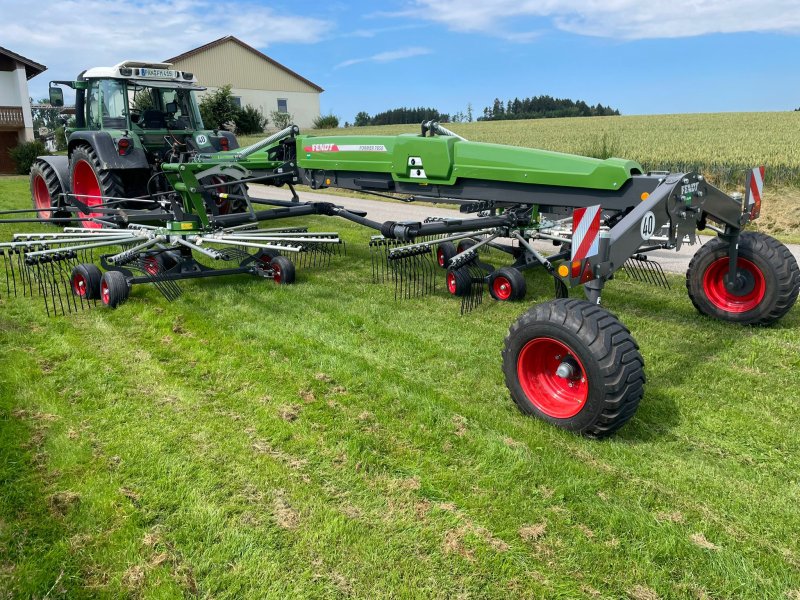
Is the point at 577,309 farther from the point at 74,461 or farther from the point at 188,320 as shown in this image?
the point at 188,320

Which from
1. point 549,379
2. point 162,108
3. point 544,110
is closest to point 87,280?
point 162,108

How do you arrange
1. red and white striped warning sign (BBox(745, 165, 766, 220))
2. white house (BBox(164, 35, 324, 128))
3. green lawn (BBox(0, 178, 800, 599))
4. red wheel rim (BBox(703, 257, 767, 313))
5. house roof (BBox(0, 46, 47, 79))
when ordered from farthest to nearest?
white house (BBox(164, 35, 324, 128)), house roof (BBox(0, 46, 47, 79)), red wheel rim (BBox(703, 257, 767, 313)), red and white striped warning sign (BBox(745, 165, 766, 220)), green lawn (BBox(0, 178, 800, 599))

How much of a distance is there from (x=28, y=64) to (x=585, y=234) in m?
31.2

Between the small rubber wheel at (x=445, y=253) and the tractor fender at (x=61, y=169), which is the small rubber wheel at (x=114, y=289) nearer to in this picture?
the small rubber wheel at (x=445, y=253)

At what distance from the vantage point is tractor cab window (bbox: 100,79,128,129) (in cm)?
830

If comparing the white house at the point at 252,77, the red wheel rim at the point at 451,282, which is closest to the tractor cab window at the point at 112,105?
the red wheel rim at the point at 451,282

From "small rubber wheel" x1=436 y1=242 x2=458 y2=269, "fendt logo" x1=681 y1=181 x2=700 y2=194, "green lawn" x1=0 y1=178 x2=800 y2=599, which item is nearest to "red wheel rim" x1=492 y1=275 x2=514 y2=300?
"small rubber wheel" x1=436 y1=242 x2=458 y2=269

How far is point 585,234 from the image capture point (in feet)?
11.6

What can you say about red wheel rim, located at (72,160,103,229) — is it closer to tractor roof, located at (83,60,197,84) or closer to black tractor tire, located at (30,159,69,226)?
black tractor tire, located at (30,159,69,226)

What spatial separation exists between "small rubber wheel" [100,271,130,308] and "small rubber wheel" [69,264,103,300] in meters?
0.09

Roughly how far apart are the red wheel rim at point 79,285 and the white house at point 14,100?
25.7 meters

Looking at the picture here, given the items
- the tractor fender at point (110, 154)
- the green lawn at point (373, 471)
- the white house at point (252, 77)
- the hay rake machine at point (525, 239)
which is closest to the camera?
the green lawn at point (373, 471)

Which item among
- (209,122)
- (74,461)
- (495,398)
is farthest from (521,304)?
(209,122)

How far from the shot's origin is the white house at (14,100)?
26.8 m
